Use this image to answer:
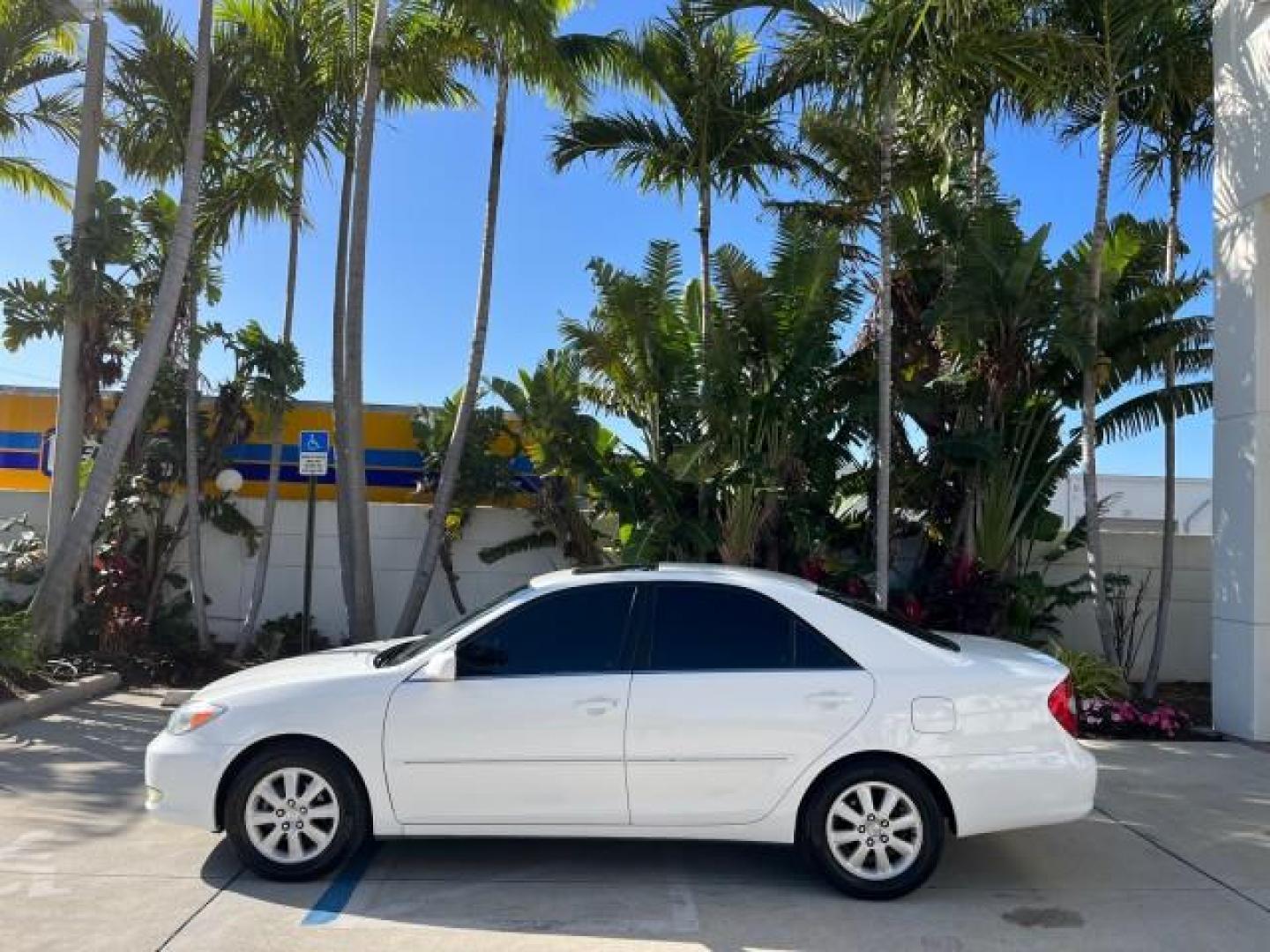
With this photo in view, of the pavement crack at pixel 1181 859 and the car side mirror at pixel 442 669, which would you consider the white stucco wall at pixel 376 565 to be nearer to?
the pavement crack at pixel 1181 859

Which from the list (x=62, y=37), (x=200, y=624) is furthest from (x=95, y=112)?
(x=200, y=624)

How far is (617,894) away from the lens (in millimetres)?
5344

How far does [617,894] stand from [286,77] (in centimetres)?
1075

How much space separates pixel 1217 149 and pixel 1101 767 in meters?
5.75

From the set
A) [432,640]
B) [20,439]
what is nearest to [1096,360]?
[432,640]

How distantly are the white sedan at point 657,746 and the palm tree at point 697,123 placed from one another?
7.02 m

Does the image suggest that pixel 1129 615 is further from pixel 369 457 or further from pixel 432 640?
pixel 369 457

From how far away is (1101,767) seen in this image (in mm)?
8305

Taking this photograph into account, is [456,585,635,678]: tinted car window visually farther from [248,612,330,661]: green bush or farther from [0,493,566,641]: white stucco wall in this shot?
[0,493,566,641]: white stucco wall

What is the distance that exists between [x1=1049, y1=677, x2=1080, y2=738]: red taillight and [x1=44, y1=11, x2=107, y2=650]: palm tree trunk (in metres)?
10.7

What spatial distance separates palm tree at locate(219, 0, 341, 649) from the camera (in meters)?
12.7

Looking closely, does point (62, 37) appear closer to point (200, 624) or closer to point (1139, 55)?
point (200, 624)

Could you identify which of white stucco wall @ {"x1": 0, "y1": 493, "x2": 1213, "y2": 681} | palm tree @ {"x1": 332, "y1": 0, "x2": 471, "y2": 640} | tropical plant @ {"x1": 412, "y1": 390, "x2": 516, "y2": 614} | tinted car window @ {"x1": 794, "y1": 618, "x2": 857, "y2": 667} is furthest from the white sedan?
white stucco wall @ {"x1": 0, "y1": 493, "x2": 1213, "y2": 681}

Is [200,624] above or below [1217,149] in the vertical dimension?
below
